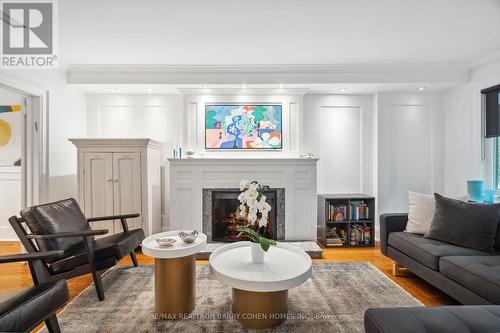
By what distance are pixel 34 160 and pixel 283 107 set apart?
3405 mm

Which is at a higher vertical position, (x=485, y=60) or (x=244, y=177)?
(x=485, y=60)

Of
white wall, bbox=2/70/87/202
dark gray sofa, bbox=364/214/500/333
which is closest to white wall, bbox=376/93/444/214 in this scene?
dark gray sofa, bbox=364/214/500/333

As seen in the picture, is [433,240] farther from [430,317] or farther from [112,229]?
[112,229]

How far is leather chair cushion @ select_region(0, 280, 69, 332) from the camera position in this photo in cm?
137

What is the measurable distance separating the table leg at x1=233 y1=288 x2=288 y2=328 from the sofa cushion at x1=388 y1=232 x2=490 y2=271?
1.40 meters

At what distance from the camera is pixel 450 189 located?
413 centimetres

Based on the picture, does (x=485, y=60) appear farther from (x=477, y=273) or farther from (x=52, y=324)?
(x=52, y=324)

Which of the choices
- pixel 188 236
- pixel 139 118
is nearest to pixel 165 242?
pixel 188 236

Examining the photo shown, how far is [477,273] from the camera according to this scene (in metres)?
1.90

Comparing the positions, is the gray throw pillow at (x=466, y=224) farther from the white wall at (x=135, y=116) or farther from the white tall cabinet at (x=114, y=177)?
the white wall at (x=135, y=116)

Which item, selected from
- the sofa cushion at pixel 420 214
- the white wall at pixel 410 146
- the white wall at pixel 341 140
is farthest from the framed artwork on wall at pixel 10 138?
the white wall at pixel 410 146

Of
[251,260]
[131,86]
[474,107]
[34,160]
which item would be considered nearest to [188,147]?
[131,86]

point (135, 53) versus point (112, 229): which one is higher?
point (135, 53)

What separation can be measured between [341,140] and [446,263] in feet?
8.19
